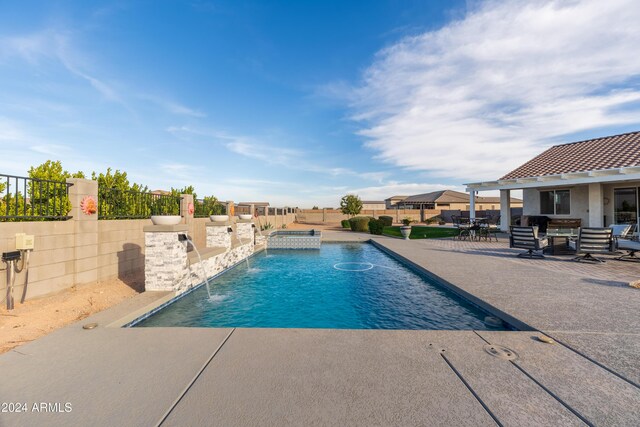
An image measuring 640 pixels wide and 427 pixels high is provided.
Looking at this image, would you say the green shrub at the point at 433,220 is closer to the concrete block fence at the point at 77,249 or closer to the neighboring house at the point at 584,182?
the neighboring house at the point at 584,182

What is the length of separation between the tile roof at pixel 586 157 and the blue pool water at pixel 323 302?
1408 centimetres

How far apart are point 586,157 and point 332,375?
22.3 m

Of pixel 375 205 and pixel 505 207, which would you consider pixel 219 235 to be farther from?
pixel 375 205

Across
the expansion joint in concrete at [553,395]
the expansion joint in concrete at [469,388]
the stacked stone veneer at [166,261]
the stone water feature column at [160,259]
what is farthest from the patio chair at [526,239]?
the stone water feature column at [160,259]

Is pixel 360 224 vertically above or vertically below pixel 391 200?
below

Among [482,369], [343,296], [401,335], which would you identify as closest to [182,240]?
[343,296]

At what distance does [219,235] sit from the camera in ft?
35.3

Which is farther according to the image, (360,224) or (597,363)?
(360,224)

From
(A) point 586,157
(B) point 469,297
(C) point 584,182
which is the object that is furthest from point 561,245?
(A) point 586,157

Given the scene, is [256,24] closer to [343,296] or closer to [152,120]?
[152,120]

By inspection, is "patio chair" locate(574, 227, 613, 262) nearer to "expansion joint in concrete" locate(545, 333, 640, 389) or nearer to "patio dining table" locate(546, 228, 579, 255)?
"patio dining table" locate(546, 228, 579, 255)

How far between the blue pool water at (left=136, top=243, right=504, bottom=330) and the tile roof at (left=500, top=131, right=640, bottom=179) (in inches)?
554

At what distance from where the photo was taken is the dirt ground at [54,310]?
414cm

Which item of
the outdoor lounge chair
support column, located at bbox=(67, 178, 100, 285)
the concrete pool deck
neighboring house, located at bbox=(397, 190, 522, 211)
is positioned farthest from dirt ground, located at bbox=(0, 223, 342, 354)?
neighboring house, located at bbox=(397, 190, 522, 211)
